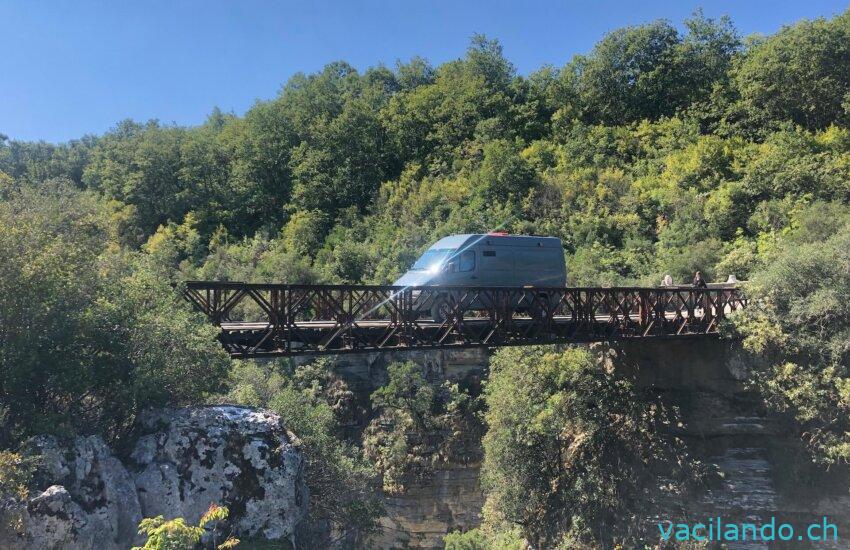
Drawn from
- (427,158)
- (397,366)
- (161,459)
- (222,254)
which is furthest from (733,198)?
(222,254)

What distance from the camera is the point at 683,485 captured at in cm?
1805

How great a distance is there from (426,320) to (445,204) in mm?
22721

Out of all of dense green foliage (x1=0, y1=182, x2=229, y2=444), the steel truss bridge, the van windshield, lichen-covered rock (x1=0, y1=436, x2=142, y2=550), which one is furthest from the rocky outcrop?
the van windshield

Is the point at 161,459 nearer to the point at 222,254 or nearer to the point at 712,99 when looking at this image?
the point at 222,254

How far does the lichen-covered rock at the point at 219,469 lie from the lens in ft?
32.5

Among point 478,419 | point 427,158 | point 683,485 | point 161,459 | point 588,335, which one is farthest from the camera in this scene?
point 427,158

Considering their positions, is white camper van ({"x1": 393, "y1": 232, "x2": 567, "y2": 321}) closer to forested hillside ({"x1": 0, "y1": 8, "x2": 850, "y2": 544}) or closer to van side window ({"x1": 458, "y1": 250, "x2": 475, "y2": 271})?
van side window ({"x1": 458, "y1": 250, "x2": 475, "y2": 271})

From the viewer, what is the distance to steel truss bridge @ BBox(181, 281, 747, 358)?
11656 millimetres

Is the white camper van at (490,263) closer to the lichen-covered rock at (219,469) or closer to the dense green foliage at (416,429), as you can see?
the lichen-covered rock at (219,469)

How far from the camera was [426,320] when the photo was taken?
48.2 feet

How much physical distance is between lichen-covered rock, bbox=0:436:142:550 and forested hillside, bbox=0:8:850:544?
57cm

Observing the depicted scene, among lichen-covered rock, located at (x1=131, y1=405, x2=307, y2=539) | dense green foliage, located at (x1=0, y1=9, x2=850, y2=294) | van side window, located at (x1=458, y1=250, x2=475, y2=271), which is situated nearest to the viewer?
lichen-covered rock, located at (x1=131, y1=405, x2=307, y2=539)

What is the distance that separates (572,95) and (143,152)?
33976 millimetres

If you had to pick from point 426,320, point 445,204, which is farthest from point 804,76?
point 426,320
